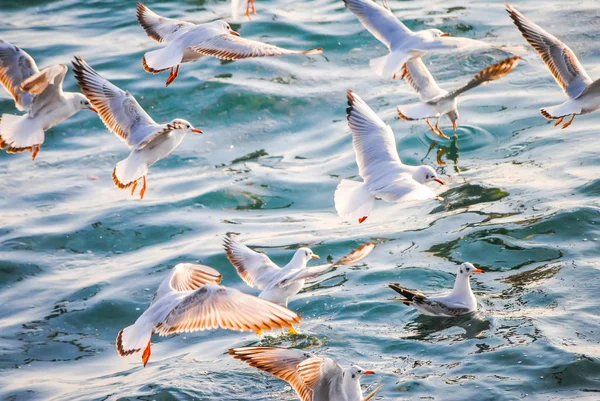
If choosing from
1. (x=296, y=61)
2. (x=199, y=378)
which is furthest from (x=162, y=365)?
(x=296, y=61)

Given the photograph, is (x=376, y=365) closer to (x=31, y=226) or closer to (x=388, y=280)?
(x=388, y=280)

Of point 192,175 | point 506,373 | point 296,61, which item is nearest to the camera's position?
point 506,373

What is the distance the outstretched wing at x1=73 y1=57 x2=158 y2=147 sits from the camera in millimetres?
9367

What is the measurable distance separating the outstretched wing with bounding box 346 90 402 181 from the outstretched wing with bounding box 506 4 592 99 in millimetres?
2080

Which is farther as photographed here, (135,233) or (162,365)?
(135,233)

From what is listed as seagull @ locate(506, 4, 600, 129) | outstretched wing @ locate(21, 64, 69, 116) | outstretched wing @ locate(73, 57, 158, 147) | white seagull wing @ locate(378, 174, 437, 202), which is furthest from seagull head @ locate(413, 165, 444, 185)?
outstretched wing @ locate(21, 64, 69, 116)

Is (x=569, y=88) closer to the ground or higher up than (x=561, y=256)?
higher up

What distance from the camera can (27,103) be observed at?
33.2 feet

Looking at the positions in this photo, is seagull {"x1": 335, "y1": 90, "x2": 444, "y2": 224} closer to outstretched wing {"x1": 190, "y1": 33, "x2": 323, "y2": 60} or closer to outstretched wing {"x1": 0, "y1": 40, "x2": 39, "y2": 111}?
outstretched wing {"x1": 190, "y1": 33, "x2": 323, "y2": 60}

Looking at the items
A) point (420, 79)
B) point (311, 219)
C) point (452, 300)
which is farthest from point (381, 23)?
point (452, 300)

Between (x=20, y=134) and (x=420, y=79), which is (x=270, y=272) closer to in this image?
(x=20, y=134)

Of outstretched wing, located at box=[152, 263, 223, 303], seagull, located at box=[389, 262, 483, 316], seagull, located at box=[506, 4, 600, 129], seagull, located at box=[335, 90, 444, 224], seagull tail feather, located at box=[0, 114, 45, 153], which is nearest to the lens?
outstretched wing, located at box=[152, 263, 223, 303]

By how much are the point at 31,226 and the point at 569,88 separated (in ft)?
22.9

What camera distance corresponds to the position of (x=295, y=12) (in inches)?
736
